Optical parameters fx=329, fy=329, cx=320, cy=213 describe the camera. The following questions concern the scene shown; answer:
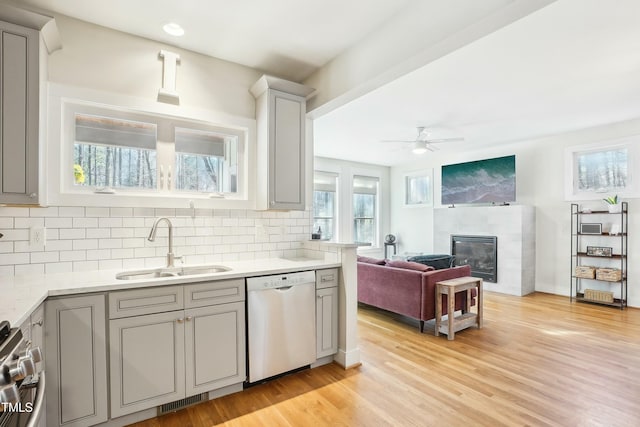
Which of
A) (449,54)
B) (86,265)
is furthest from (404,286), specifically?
(86,265)

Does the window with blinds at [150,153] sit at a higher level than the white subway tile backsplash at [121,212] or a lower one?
higher

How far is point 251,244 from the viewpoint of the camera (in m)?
3.04

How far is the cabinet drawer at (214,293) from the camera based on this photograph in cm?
215

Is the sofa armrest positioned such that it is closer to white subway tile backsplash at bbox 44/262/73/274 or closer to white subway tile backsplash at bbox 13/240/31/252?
white subway tile backsplash at bbox 44/262/73/274

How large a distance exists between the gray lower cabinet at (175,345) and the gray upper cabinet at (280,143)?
35.5 inches

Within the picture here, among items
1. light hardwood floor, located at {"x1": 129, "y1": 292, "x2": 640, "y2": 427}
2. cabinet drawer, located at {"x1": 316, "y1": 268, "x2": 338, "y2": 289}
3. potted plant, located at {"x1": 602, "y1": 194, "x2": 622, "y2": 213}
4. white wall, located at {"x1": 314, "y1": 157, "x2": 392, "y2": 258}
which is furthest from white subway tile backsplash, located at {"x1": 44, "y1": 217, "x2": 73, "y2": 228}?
potted plant, located at {"x1": 602, "y1": 194, "x2": 622, "y2": 213}

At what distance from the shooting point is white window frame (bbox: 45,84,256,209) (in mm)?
2270

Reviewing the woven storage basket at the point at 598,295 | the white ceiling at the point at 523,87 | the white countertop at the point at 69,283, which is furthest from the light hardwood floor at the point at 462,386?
the white ceiling at the point at 523,87

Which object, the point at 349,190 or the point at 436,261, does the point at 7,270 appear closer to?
the point at 436,261

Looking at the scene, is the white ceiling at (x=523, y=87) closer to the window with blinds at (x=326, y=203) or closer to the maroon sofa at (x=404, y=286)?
the window with blinds at (x=326, y=203)

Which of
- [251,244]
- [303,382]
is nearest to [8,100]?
[251,244]

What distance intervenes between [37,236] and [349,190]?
19.6 ft

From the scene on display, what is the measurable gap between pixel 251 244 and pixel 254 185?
0.55 m

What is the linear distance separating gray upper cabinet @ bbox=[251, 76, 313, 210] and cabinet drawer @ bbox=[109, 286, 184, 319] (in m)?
1.07
